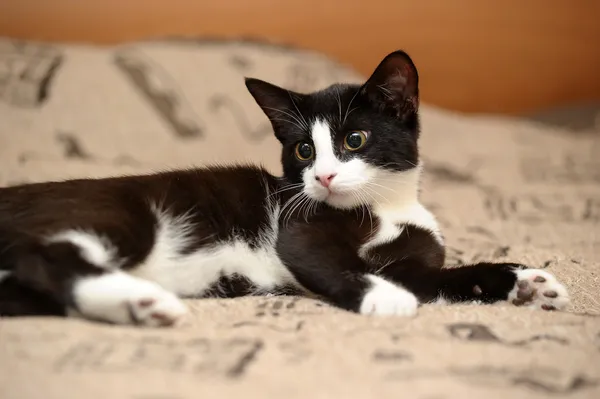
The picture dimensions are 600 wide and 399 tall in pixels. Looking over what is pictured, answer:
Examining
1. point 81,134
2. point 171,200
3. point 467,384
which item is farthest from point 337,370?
point 81,134

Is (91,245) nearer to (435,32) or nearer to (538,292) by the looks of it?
(538,292)

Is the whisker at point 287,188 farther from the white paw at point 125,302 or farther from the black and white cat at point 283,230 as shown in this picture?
the white paw at point 125,302

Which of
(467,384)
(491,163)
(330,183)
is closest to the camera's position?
(467,384)

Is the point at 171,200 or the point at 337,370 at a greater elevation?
the point at 171,200

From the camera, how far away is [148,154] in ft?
6.86

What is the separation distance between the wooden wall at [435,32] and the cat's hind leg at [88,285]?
1.77 metres

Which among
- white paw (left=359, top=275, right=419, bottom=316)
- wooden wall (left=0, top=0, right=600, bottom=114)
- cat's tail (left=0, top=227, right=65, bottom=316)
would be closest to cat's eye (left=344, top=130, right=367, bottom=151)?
white paw (left=359, top=275, right=419, bottom=316)

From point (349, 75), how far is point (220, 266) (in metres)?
1.53

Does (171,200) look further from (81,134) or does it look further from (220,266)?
(81,134)

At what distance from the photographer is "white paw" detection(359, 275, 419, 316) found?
3.27ft

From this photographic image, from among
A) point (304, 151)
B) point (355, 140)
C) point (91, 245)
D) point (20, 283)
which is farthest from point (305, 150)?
point (20, 283)

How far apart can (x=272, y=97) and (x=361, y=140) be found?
0.25 m

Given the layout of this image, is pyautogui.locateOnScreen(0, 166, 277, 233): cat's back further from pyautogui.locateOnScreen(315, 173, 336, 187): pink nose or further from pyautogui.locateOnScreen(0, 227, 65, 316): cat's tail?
pyautogui.locateOnScreen(315, 173, 336, 187): pink nose

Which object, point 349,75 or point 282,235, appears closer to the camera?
point 282,235
